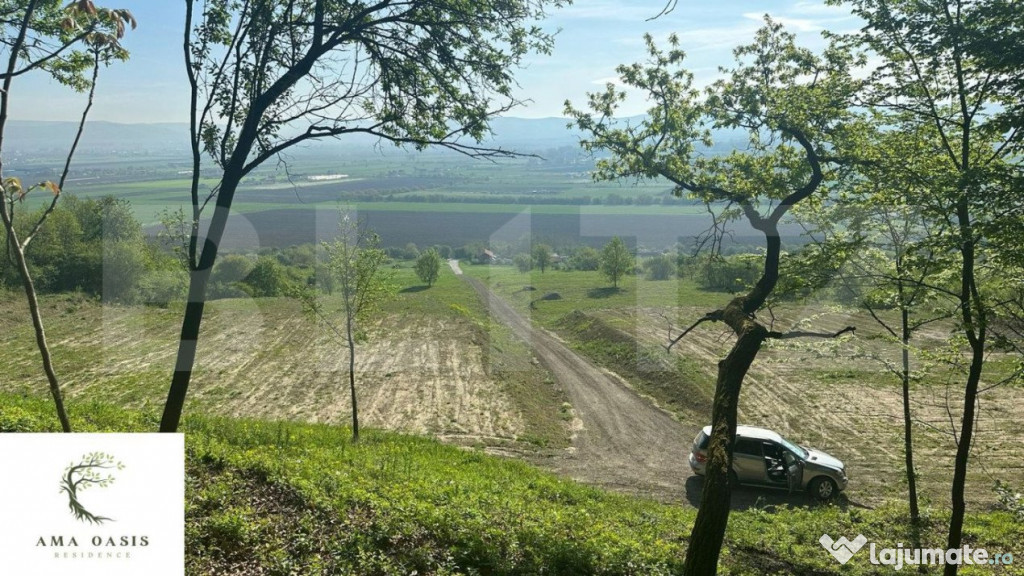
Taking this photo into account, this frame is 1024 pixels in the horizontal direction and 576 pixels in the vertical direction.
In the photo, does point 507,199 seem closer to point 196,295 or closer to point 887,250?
point 887,250

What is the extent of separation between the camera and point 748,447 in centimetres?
1417

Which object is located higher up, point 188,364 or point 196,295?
point 196,295

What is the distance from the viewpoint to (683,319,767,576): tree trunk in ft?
18.8

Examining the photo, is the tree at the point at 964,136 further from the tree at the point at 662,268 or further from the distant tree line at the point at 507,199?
the distant tree line at the point at 507,199

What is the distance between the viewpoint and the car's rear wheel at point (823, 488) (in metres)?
13.6

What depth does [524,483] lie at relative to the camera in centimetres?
1156

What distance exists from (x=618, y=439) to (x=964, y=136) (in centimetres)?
1303

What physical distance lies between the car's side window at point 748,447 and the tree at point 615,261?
3901 cm

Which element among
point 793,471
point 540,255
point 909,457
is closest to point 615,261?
point 540,255

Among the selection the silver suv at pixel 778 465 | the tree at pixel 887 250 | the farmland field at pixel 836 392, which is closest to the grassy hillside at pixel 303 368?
the farmland field at pixel 836 392

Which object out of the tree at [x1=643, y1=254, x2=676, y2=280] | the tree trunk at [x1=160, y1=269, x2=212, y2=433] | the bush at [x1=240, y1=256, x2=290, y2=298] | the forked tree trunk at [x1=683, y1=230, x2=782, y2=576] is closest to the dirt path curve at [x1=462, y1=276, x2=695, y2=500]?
the forked tree trunk at [x1=683, y1=230, x2=782, y2=576]

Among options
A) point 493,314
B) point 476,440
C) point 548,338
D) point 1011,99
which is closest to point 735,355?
point 1011,99

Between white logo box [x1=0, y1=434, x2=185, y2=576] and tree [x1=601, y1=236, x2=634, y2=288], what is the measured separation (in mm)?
49570

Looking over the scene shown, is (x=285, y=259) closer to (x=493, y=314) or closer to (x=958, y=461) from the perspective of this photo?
(x=493, y=314)
